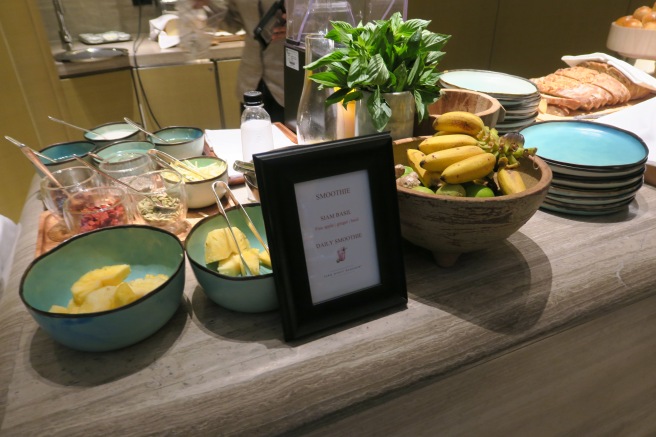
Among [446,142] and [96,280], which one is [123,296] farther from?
[446,142]

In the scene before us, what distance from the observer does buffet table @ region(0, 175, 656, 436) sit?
51cm

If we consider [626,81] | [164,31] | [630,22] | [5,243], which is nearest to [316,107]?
[5,243]

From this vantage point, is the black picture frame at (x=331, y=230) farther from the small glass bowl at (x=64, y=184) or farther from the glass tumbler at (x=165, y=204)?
the small glass bowl at (x=64, y=184)

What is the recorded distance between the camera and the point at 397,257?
635 mm

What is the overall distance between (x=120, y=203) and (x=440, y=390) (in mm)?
628

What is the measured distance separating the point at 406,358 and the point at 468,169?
278mm

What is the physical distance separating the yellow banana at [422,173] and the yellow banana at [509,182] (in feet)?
0.30

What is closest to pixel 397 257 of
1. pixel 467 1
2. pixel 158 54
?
pixel 158 54

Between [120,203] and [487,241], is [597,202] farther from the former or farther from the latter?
[120,203]

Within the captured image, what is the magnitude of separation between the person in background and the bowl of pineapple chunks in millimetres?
1507

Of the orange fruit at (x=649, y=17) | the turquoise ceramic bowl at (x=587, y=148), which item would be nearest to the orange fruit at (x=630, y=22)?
the orange fruit at (x=649, y=17)

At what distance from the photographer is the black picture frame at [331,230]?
0.56 meters

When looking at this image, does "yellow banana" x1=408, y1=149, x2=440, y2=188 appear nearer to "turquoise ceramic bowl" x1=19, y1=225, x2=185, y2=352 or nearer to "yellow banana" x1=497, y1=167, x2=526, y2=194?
"yellow banana" x1=497, y1=167, x2=526, y2=194

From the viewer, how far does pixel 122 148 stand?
3.31 ft
